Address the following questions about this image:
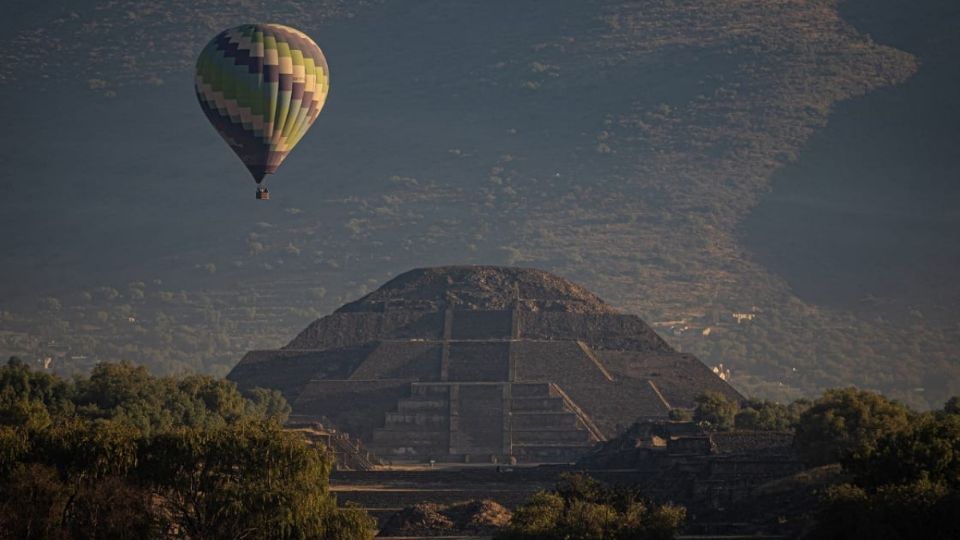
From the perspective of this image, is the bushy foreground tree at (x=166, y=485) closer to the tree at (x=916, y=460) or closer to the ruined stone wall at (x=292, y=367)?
the tree at (x=916, y=460)

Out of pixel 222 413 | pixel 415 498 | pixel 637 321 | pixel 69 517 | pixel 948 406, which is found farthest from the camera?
pixel 637 321

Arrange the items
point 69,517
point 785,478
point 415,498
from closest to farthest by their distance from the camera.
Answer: point 69,517 < point 785,478 < point 415,498

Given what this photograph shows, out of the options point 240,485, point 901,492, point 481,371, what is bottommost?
point 481,371

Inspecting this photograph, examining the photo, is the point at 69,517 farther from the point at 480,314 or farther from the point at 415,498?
the point at 480,314

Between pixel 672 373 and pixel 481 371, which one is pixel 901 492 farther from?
pixel 481 371

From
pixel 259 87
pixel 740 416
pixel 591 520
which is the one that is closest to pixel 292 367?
pixel 259 87

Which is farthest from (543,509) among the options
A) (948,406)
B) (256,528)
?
(948,406)
